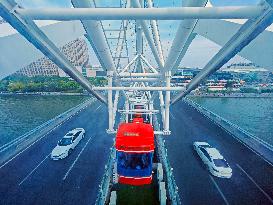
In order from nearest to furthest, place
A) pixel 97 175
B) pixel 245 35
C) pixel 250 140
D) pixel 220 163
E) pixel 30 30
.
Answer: pixel 245 35 < pixel 30 30 < pixel 97 175 < pixel 220 163 < pixel 250 140

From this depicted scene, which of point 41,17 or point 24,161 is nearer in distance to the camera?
point 41,17

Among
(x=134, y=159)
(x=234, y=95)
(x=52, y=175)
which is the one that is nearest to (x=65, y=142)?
(x=52, y=175)

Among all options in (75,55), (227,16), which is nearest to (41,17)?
(227,16)

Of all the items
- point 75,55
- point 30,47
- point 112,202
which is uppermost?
point 75,55

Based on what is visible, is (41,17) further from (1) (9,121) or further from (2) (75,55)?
(2) (75,55)

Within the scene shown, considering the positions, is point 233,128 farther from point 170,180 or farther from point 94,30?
point 94,30

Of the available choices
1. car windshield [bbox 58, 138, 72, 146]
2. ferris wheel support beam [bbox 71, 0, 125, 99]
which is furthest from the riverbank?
ferris wheel support beam [bbox 71, 0, 125, 99]
